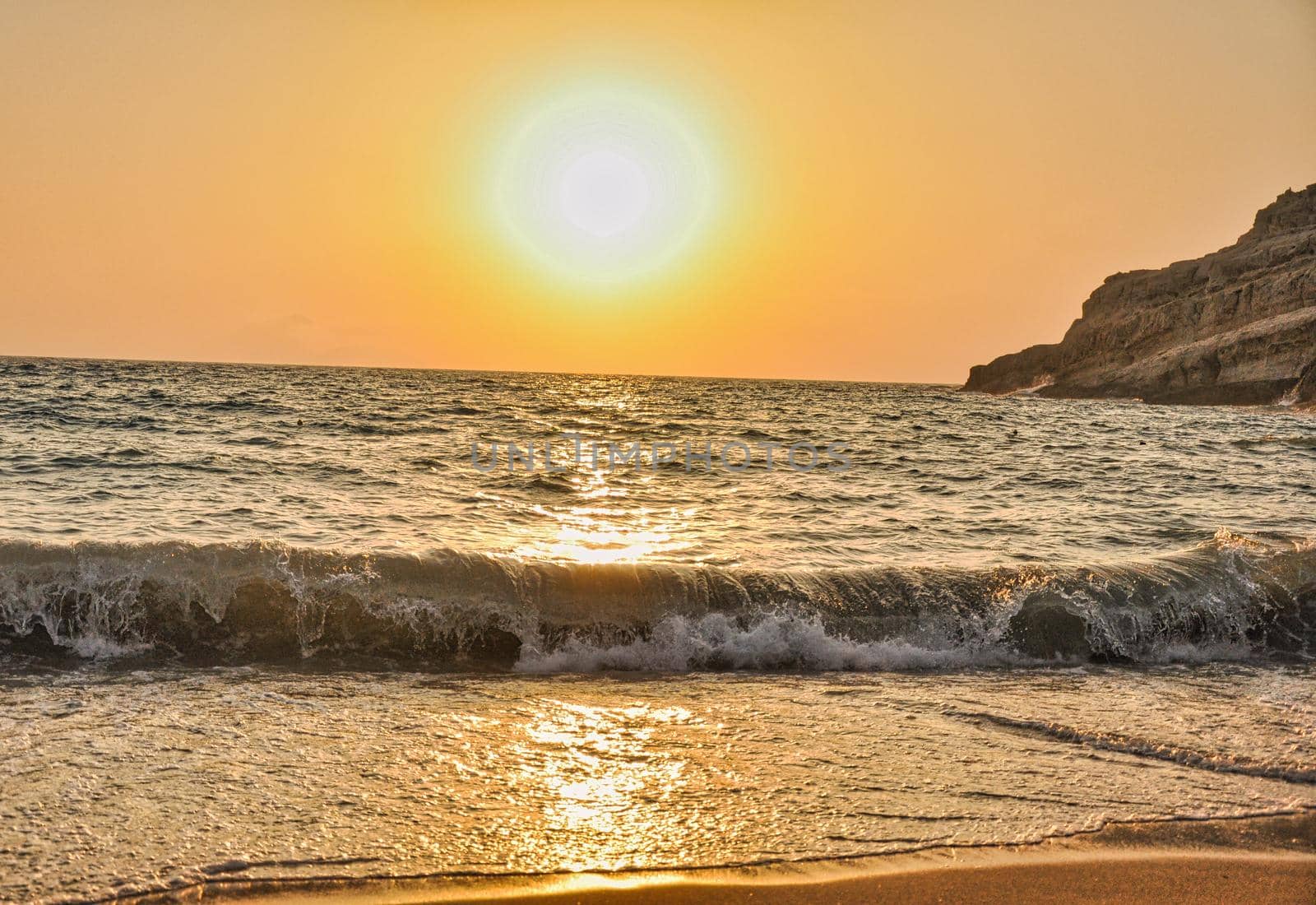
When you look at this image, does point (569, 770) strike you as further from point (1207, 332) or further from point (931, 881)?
point (1207, 332)

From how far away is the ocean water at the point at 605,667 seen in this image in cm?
429

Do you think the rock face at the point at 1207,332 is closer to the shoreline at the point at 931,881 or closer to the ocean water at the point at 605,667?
the ocean water at the point at 605,667

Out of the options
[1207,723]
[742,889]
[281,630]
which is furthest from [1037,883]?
[281,630]

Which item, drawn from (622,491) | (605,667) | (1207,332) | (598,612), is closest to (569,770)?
(605,667)

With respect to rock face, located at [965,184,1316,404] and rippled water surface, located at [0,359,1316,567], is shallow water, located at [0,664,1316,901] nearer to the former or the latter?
rippled water surface, located at [0,359,1316,567]

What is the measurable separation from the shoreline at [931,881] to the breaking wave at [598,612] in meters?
3.82

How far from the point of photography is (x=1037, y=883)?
3.90m

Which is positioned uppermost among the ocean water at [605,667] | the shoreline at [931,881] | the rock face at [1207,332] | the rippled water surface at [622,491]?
the rock face at [1207,332]

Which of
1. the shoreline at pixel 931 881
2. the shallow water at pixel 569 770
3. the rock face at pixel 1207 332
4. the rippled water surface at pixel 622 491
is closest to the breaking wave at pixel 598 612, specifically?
the shallow water at pixel 569 770

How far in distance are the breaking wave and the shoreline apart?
382 cm

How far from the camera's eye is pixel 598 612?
8766 millimetres

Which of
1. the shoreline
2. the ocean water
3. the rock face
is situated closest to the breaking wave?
the ocean water

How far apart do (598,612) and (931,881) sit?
5180 millimetres

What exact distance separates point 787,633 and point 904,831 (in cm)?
419
